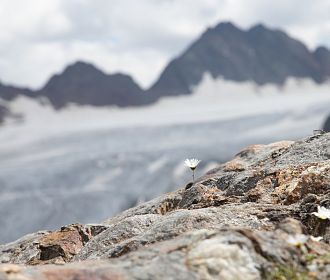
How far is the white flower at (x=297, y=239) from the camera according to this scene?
915 centimetres

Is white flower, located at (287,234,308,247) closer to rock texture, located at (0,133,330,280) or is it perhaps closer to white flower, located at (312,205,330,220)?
rock texture, located at (0,133,330,280)

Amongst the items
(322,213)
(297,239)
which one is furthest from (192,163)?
(297,239)

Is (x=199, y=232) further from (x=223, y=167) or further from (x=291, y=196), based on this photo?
(x=223, y=167)

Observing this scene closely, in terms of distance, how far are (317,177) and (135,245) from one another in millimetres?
5707

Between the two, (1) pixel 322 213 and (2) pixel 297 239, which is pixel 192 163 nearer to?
(1) pixel 322 213

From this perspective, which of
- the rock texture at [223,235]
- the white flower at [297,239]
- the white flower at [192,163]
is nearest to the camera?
the rock texture at [223,235]

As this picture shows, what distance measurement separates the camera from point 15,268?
8.64 metres

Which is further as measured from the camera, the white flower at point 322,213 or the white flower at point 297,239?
the white flower at point 322,213

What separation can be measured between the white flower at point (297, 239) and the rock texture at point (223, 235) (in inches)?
0.8

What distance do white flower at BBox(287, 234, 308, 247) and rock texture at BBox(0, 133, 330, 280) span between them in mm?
20

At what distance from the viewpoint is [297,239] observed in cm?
928

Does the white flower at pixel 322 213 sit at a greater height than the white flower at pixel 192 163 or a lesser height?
lesser

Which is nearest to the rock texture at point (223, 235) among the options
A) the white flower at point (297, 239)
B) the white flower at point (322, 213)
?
the white flower at point (297, 239)

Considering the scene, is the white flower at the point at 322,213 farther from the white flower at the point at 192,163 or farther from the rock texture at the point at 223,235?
the white flower at the point at 192,163
